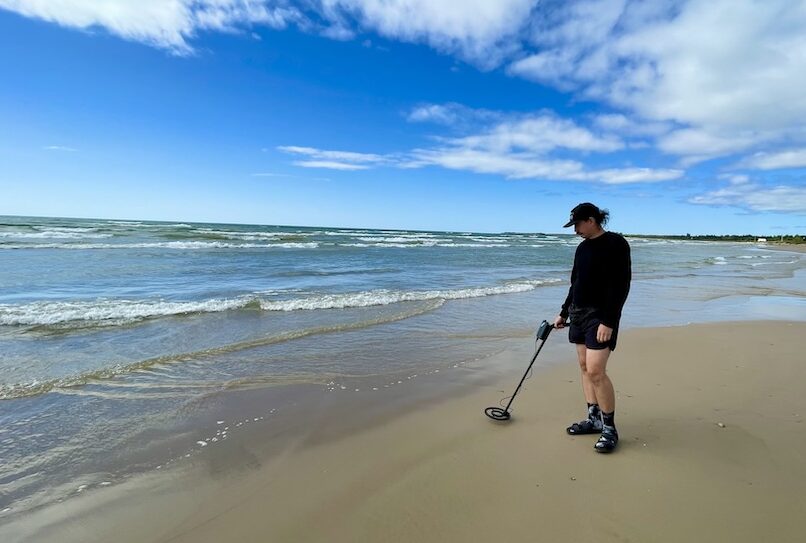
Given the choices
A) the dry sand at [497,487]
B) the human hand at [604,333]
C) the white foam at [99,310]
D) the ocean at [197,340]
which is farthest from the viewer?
the white foam at [99,310]

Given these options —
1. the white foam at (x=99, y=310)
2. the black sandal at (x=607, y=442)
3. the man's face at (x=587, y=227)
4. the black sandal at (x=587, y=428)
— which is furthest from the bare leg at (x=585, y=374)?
the white foam at (x=99, y=310)

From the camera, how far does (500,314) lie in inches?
395

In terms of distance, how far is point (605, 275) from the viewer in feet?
11.4

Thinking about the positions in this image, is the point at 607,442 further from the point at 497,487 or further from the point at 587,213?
the point at 587,213

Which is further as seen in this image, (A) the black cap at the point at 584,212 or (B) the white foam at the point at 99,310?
(B) the white foam at the point at 99,310

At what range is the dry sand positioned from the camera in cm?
261

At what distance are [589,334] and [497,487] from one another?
1.47 meters

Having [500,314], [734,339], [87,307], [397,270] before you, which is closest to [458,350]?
[500,314]

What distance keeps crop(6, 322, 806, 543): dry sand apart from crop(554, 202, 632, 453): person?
0.46 meters

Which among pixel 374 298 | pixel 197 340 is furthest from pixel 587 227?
pixel 374 298

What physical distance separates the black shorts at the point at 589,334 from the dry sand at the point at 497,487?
0.88m

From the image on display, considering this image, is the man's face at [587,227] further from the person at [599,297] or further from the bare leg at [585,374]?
the bare leg at [585,374]

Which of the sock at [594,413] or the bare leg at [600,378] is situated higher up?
the bare leg at [600,378]

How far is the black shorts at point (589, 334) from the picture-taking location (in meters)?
3.48
